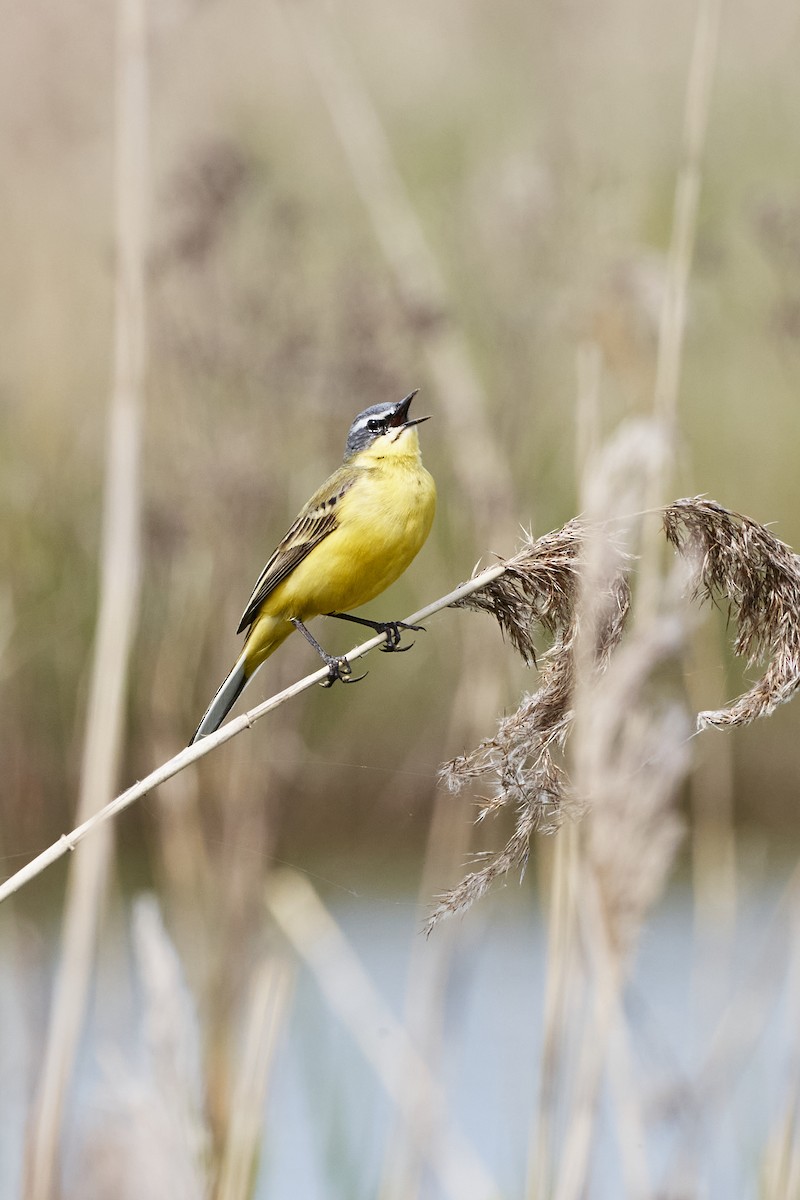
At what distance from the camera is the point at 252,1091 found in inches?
103

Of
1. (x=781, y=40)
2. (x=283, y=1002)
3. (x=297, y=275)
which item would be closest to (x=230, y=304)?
(x=297, y=275)

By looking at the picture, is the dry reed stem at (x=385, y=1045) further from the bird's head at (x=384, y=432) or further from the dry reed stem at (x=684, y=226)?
the dry reed stem at (x=684, y=226)

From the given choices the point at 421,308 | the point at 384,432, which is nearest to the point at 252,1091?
the point at 384,432

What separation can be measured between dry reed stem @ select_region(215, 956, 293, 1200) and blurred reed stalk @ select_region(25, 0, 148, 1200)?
33cm

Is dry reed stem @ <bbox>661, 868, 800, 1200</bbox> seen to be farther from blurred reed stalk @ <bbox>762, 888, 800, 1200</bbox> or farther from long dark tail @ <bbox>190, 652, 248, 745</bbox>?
long dark tail @ <bbox>190, 652, 248, 745</bbox>

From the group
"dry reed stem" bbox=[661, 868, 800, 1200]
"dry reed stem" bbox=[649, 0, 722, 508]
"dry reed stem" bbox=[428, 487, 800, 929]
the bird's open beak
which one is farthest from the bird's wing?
"dry reed stem" bbox=[661, 868, 800, 1200]

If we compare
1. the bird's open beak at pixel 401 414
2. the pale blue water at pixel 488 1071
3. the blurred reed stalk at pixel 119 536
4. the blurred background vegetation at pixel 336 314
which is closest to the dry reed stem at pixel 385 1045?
the pale blue water at pixel 488 1071

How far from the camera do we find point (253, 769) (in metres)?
3.63

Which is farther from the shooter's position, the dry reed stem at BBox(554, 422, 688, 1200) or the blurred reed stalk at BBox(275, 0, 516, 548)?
the blurred reed stalk at BBox(275, 0, 516, 548)

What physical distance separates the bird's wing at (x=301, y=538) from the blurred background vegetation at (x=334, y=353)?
10cm

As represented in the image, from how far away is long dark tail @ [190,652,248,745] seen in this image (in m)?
2.91

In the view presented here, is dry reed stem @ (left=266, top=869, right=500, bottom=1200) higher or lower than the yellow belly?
lower

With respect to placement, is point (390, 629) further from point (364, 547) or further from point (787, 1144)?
point (787, 1144)

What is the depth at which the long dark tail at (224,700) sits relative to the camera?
291 centimetres
